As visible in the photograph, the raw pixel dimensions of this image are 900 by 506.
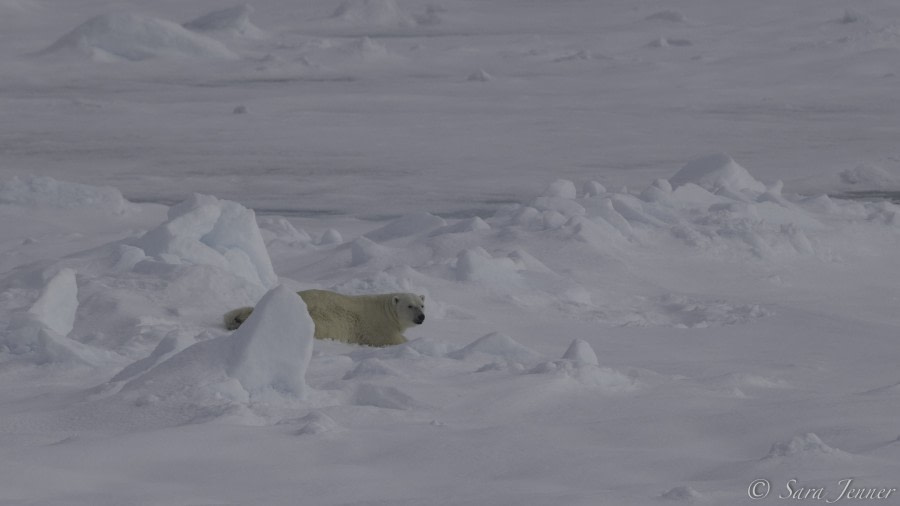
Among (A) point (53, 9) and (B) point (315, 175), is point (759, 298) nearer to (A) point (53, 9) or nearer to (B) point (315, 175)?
(B) point (315, 175)

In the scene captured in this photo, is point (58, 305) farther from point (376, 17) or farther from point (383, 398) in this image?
point (376, 17)

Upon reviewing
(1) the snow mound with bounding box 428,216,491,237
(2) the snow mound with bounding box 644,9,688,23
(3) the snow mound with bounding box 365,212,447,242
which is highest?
(1) the snow mound with bounding box 428,216,491,237

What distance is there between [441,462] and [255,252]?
3079mm

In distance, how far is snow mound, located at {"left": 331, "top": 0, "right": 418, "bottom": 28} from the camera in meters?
25.8

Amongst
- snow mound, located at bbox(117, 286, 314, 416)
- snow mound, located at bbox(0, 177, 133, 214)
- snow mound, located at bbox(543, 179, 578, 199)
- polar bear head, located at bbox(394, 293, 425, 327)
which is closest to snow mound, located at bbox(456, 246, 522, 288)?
polar bear head, located at bbox(394, 293, 425, 327)

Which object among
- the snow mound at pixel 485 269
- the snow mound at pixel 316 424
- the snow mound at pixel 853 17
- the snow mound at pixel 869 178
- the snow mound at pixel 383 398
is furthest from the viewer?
the snow mound at pixel 853 17

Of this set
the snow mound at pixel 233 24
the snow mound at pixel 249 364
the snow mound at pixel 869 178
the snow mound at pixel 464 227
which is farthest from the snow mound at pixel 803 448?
the snow mound at pixel 233 24

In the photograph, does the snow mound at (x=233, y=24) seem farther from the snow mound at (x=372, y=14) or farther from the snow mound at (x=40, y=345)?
the snow mound at (x=40, y=345)

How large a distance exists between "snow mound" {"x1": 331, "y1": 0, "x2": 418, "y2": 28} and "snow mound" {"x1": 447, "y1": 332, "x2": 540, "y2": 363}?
2137cm

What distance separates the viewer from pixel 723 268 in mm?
7355

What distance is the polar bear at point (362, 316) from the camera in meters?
5.32

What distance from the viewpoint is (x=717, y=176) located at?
966 centimetres

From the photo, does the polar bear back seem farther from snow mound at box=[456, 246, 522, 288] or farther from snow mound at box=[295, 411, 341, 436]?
snow mound at box=[295, 411, 341, 436]

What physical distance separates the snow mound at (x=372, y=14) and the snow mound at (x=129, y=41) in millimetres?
5609
